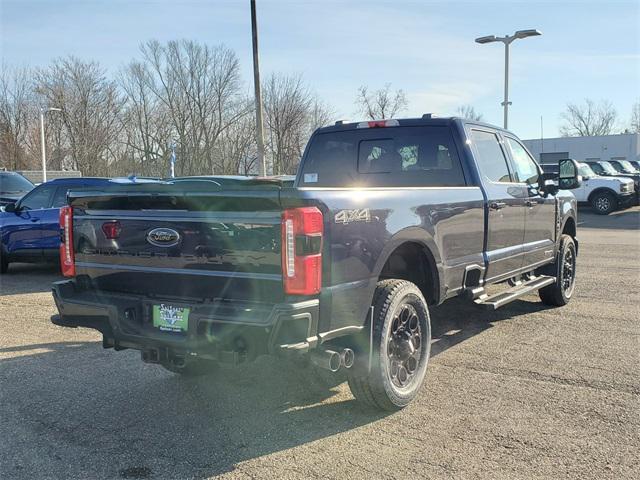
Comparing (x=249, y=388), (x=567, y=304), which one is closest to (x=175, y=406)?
(x=249, y=388)

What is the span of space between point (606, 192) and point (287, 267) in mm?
21284

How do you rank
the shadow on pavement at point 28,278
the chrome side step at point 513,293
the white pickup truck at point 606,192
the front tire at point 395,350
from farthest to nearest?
the white pickup truck at point 606,192
the shadow on pavement at point 28,278
the chrome side step at point 513,293
the front tire at point 395,350

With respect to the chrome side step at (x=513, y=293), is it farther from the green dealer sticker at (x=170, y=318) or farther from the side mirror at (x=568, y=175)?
the green dealer sticker at (x=170, y=318)

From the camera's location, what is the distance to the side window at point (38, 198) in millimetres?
10039

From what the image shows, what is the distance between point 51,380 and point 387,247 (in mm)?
2973

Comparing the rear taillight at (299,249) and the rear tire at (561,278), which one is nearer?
the rear taillight at (299,249)

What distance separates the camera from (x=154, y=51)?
151ft

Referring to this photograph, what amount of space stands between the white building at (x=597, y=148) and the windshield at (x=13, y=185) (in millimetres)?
51006

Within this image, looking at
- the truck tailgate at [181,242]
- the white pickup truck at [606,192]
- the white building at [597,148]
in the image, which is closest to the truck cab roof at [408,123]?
the truck tailgate at [181,242]

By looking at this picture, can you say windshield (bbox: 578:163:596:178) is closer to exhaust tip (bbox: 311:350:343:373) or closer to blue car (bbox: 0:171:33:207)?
blue car (bbox: 0:171:33:207)

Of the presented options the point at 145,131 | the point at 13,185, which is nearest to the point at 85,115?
the point at 145,131

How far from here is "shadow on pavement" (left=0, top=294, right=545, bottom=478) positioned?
333cm

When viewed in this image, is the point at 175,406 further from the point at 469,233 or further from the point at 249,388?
the point at 469,233

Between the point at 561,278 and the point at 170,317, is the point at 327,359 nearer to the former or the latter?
the point at 170,317
